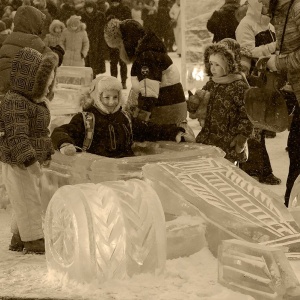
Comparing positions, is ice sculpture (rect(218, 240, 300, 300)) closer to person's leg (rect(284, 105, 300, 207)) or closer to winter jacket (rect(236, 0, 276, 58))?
person's leg (rect(284, 105, 300, 207))

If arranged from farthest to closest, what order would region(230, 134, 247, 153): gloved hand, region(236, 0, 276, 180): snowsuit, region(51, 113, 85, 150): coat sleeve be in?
region(236, 0, 276, 180): snowsuit, region(230, 134, 247, 153): gloved hand, region(51, 113, 85, 150): coat sleeve

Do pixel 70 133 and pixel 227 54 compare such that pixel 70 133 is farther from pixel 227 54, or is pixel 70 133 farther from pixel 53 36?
pixel 53 36

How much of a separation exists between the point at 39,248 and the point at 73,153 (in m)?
0.66

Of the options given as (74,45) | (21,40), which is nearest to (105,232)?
(21,40)

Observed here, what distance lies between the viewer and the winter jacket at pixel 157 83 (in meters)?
5.33

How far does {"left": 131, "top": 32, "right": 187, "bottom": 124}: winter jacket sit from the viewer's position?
5.33 m

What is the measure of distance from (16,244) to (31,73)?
102 cm

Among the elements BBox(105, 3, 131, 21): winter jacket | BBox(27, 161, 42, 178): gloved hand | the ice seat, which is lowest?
BBox(27, 161, 42, 178): gloved hand

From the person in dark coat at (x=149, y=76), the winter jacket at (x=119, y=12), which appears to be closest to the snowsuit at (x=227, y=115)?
the person in dark coat at (x=149, y=76)

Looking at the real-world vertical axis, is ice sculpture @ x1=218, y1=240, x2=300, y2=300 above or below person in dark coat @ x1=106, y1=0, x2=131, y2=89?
below

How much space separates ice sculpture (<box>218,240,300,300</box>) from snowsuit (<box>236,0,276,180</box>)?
276cm

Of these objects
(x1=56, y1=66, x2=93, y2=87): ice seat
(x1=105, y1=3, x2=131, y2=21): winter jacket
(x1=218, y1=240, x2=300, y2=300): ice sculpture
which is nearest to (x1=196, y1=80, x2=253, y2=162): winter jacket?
(x1=218, y1=240, x2=300, y2=300): ice sculpture

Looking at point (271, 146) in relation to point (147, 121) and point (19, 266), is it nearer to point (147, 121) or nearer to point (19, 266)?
point (147, 121)

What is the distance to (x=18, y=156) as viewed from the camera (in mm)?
4348
